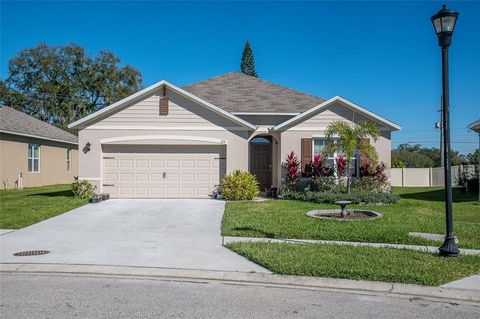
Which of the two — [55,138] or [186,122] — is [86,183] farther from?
[55,138]

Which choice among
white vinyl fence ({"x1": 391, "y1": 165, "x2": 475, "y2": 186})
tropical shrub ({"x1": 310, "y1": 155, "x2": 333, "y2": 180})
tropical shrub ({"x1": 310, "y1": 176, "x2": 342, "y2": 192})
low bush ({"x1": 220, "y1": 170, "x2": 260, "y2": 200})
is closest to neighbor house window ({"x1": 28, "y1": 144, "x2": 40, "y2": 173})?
low bush ({"x1": 220, "y1": 170, "x2": 260, "y2": 200})

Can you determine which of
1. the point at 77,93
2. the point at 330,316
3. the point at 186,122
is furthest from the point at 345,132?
the point at 77,93

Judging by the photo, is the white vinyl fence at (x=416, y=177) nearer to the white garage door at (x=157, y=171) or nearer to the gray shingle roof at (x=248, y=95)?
the gray shingle roof at (x=248, y=95)

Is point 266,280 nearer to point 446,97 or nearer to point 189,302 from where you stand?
point 189,302

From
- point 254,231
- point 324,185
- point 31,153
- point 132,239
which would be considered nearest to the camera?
point 132,239

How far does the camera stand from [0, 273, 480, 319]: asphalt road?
5473 mm

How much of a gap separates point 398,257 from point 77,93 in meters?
53.3

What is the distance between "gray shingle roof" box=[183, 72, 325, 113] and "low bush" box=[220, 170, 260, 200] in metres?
3.98

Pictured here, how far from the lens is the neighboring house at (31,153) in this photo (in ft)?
78.8

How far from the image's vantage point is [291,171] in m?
18.7

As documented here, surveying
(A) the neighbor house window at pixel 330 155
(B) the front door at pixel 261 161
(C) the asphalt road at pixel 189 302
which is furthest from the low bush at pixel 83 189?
(C) the asphalt road at pixel 189 302

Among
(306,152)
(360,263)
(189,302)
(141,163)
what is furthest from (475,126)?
(189,302)

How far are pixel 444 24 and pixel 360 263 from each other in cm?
440

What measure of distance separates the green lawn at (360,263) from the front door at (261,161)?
12356mm
